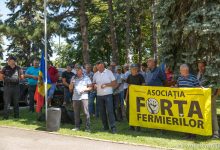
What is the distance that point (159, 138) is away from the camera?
9.83 m

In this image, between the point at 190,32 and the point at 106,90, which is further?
the point at 190,32

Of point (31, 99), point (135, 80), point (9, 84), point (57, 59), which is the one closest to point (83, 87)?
point (135, 80)

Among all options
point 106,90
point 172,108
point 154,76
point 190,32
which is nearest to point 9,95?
point 106,90

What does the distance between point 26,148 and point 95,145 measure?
5.02 ft

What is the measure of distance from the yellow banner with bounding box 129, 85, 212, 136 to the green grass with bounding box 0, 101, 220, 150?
0.89 feet

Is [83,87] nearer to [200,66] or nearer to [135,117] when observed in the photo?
[135,117]

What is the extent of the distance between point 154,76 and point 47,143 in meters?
3.40

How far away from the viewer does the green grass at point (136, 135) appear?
9.10 meters

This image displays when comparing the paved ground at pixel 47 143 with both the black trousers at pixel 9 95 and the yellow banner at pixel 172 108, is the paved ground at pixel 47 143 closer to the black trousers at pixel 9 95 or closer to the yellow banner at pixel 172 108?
the yellow banner at pixel 172 108

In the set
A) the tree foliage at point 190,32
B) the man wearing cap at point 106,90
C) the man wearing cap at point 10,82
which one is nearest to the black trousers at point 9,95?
the man wearing cap at point 10,82

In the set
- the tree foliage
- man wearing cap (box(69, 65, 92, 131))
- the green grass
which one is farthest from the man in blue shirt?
the tree foliage

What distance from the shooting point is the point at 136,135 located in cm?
1031

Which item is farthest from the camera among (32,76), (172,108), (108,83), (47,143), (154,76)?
(32,76)

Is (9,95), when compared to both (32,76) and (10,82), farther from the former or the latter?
(32,76)
